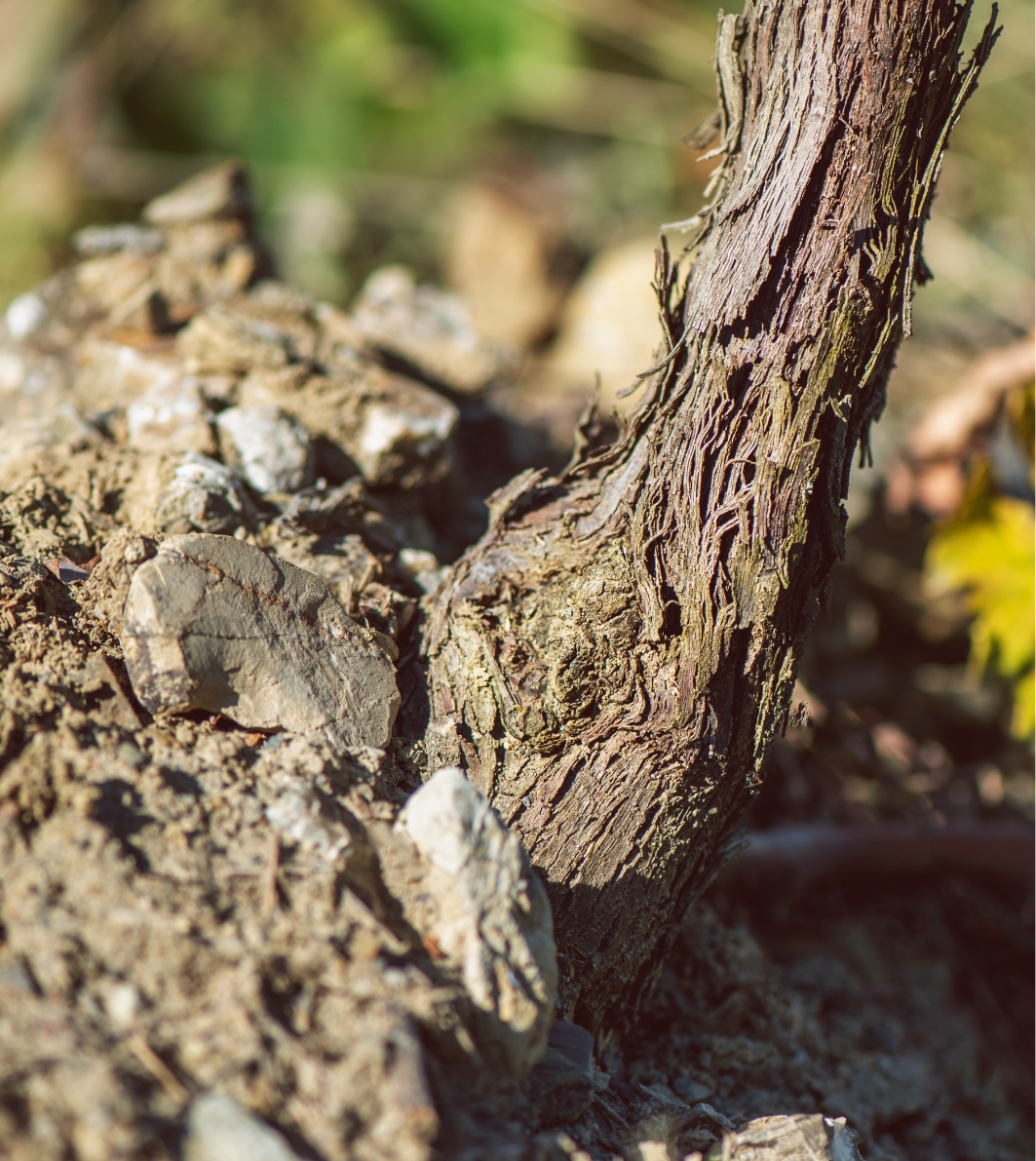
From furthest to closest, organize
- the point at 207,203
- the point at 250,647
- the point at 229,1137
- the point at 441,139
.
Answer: the point at 441,139
the point at 207,203
the point at 250,647
the point at 229,1137

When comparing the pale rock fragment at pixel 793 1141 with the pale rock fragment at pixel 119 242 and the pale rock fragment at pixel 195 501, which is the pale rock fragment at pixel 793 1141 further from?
the pale rock fragment at pixel 119 242

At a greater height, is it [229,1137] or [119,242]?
[119,242]

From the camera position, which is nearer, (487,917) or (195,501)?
(487,917)

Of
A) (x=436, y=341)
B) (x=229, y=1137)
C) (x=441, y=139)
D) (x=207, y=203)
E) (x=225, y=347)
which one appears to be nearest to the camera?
(x=229, y=1137)

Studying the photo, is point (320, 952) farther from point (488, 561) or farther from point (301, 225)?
point (301, 225)

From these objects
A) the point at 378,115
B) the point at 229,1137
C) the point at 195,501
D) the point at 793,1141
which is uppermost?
the point at 378,115

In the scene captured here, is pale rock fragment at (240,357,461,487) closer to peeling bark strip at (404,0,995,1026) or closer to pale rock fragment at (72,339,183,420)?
pale rock fragment at (72,339,183,420)

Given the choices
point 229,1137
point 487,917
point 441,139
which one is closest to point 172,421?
point 487,917

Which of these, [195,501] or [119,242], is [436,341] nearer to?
[119,242]

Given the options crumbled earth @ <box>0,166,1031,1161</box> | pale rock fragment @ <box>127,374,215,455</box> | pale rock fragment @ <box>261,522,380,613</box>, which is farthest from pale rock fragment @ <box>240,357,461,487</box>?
pale rock fragment @ <box>261,522,380,613</box>
